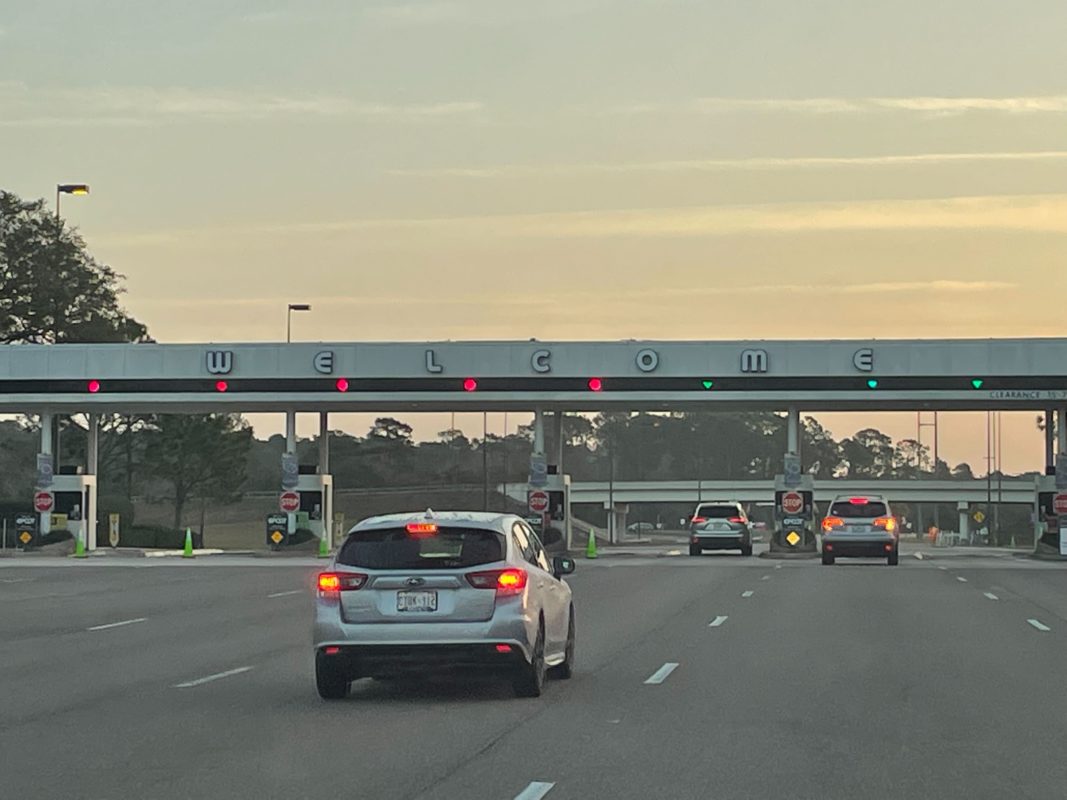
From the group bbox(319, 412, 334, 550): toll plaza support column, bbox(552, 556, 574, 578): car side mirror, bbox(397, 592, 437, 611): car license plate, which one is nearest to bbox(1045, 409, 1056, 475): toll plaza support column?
bbox(319, 412, 334, 550): toll plaza support column

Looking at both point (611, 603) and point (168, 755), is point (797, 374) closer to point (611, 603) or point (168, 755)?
point (611, 603)

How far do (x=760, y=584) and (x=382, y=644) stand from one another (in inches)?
911

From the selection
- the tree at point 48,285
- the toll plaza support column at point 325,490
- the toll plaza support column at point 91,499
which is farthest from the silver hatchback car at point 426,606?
the tree at point 48,285

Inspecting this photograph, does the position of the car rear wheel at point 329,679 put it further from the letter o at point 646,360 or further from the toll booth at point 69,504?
the toll booth at point 69,504

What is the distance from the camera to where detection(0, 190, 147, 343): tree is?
87250mm

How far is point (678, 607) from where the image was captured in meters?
29.5

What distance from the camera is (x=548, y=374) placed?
58875mm

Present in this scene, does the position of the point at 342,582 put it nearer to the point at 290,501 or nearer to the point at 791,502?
the point at 791,502

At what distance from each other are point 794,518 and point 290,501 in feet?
54.5

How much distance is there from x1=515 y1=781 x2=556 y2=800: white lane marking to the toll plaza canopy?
156ft

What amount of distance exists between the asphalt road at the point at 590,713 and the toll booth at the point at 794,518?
30255mm

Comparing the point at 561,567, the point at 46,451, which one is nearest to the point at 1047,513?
the point at 46,451

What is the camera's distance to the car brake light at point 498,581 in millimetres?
15203

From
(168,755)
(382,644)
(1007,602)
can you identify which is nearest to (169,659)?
(382,644)
